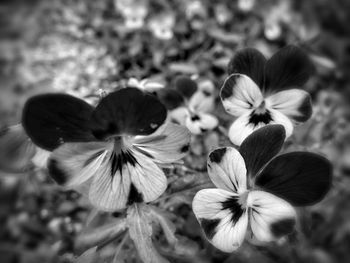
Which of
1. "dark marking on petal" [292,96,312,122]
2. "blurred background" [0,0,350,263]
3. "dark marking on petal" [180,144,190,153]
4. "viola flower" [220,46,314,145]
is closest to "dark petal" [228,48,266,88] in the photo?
"viola flower" [220,46,314,145]

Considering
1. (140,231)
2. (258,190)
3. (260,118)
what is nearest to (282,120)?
(260,118)

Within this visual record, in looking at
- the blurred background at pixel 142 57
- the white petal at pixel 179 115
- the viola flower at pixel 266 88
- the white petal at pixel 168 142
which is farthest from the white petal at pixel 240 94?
the blurred background at pixel 142 57

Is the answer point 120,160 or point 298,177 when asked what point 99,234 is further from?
point 298,177

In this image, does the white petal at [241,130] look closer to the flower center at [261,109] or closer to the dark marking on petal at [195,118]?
the flower center at [261,109]

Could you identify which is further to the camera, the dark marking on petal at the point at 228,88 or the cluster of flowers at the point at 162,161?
the dark marking on petal at the point at 228,88

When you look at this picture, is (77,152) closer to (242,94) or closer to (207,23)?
(242,94)


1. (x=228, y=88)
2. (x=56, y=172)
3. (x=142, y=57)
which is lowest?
(x=142, y=57)
